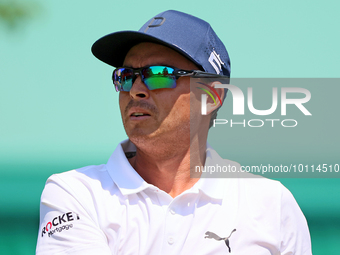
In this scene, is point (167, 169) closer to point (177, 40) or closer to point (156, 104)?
point (156, 104)

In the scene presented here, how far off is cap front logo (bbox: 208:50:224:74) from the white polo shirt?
620 mm

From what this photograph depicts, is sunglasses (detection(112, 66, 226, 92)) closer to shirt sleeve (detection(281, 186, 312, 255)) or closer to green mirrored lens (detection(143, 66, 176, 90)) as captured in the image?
green mirrored lens (detection(143, 66, 176, 90))

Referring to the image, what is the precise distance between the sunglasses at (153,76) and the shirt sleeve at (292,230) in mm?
774

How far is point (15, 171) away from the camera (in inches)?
456

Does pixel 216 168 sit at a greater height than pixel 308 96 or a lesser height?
lesser

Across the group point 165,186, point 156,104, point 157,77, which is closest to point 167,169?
point 165,186

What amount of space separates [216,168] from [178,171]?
207mm

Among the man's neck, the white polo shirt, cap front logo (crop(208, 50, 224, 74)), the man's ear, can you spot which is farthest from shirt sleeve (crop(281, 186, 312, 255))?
cap front logo (crop(208, 50, 224, 74))

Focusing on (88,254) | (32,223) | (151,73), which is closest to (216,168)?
(151,73)

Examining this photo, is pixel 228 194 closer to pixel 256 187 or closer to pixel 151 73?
pixel 256 187

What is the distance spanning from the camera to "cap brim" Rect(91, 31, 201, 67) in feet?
6.73

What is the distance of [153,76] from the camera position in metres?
2.07

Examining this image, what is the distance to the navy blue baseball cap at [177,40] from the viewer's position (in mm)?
2059

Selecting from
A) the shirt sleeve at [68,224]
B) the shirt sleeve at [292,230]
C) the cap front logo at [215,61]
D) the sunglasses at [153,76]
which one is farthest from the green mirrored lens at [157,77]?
the shirt sleeve at [292,230]
